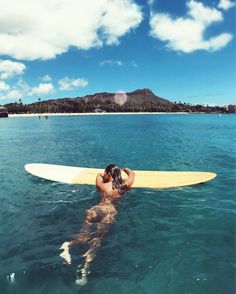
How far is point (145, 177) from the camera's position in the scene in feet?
49.5

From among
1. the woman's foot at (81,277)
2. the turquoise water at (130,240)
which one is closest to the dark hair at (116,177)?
the turquoise water at (130,240)

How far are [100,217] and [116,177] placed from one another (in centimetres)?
202

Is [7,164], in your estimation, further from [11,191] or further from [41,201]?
[41,201]

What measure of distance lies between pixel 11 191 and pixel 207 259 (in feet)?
33.5

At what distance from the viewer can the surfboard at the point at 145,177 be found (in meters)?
14.5

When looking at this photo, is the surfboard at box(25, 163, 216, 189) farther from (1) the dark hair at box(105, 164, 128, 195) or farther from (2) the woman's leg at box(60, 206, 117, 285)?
(2) the woman's leg at box(60, 206, 117, 285)

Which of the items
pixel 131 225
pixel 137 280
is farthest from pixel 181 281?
pixel 131 225

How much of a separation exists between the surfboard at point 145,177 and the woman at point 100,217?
1.77m

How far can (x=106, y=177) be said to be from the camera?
11961 millimetres

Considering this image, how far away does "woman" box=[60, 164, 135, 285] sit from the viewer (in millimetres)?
8375

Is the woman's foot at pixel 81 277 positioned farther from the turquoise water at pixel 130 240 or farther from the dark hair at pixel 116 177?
the dark hair at pixel 116 177

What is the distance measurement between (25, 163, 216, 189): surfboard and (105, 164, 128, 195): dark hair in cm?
220

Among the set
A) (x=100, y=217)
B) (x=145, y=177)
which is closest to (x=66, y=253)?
(x=100, y=217)

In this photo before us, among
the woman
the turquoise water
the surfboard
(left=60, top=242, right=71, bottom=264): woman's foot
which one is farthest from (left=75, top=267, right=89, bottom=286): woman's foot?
the surfboard
